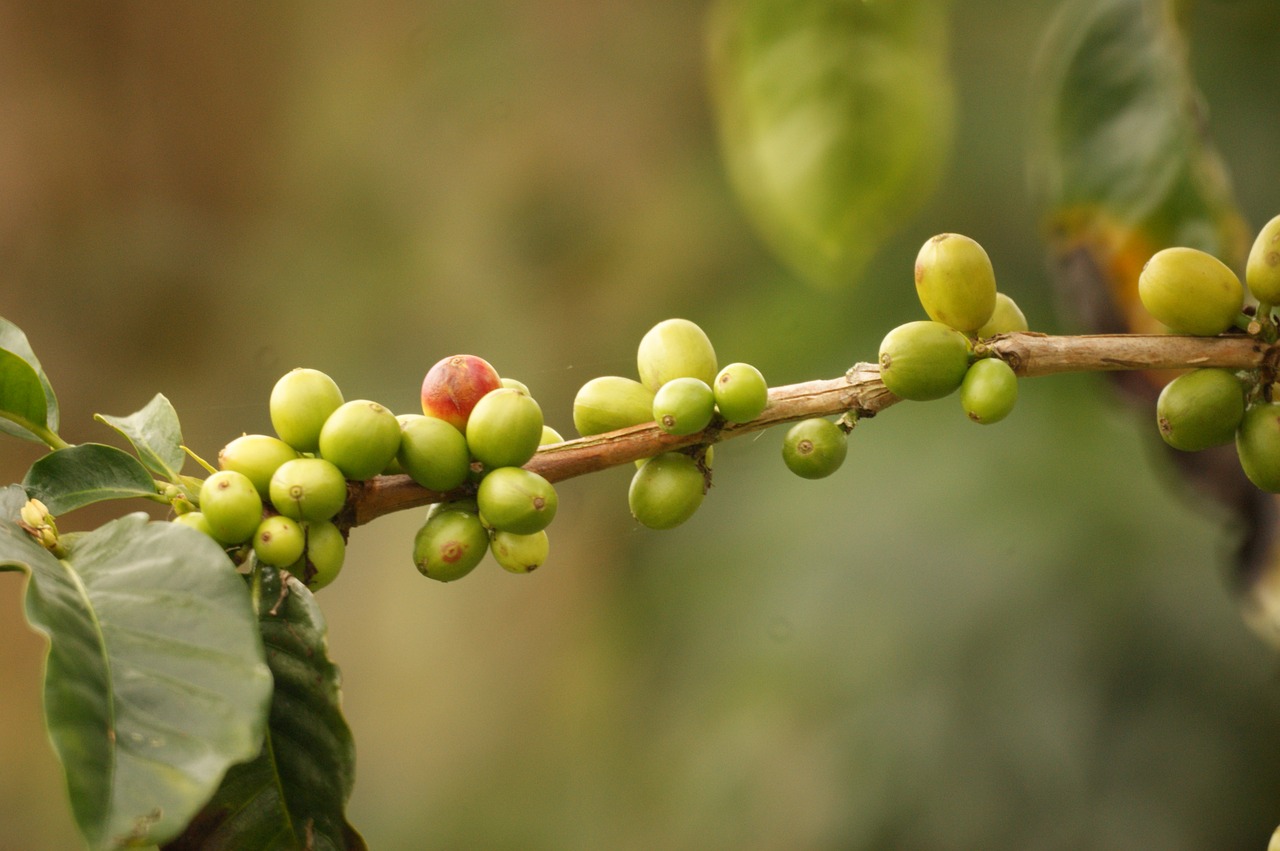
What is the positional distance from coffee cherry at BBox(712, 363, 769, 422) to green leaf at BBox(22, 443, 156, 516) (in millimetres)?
243

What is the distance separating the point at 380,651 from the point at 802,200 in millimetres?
1777

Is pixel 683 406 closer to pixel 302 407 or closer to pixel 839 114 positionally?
pixel 302 407

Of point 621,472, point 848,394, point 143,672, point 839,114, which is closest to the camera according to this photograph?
point 143,672

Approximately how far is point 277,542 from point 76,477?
0.10 m

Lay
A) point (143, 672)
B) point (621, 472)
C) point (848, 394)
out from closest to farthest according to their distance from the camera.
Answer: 1. point (143, 672)
2. point (848, 394)
3. point (621, 472)

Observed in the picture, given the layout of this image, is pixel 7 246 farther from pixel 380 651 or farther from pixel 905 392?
pixel 905 392

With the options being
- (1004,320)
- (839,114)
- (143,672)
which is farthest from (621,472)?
(143,672)

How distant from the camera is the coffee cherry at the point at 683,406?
424 millimetres

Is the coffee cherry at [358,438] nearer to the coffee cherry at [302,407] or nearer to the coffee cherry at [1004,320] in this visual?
the coffee cherry at [302,407]

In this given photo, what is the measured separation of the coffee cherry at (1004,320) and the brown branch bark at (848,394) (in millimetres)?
31

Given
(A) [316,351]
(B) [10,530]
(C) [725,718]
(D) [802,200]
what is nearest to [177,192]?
(A) [316,351]

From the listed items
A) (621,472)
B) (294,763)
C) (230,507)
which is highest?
A: (621,472)

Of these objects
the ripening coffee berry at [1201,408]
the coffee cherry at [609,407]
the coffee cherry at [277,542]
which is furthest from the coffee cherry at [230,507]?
the ripening coffee berry at [1201,408]

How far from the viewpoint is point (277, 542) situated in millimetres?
400
